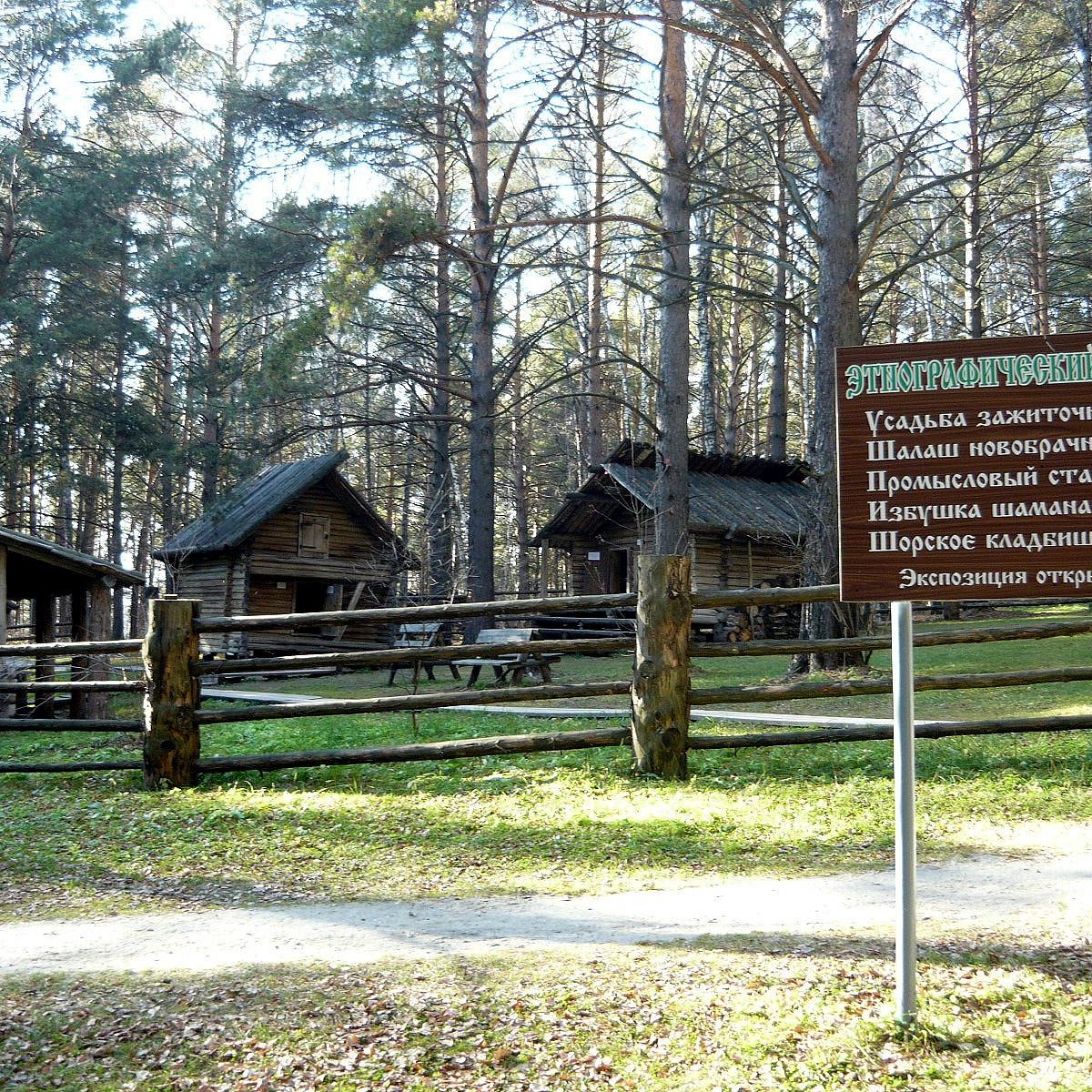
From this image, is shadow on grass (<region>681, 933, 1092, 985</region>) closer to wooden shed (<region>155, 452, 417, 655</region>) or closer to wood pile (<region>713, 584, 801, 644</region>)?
wood pile (<region>713, 584, 801, 644</region>)

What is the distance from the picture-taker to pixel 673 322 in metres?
17.8

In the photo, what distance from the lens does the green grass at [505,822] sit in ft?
21.3

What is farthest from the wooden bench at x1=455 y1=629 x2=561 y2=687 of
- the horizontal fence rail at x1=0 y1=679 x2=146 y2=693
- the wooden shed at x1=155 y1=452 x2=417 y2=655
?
the wooden shed at x1=155 y1=452 x2=417 y2=655

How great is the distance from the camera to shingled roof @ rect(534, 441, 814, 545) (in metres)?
28.2

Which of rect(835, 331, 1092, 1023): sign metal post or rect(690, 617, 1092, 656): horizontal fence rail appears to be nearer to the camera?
rect(835, 331, 1092, 1023): sign metal post

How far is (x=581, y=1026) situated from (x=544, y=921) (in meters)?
1.25

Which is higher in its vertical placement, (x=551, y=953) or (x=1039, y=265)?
(x=1039, y=265)

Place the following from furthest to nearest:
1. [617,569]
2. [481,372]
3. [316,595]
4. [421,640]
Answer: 1. [316,595]
2. [617,569]
3. [481,372]
4. [421,640]

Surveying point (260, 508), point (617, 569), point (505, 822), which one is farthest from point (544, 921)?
point (617, 569)

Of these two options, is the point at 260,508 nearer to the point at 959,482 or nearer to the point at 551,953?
the point at 551,953

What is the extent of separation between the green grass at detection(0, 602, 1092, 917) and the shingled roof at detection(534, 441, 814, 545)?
1688 centimetres

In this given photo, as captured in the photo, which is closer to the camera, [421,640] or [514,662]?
[514,662]

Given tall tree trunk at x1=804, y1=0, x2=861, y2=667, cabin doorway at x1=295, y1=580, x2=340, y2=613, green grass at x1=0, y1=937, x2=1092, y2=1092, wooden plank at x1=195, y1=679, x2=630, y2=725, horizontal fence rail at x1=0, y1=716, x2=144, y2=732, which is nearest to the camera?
green grass at x1=0, y1=937, x2=1092, y2=1092

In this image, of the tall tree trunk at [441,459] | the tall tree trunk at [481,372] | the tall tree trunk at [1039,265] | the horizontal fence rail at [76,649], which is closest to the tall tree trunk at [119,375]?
the tall tree trunk at [441,459]
